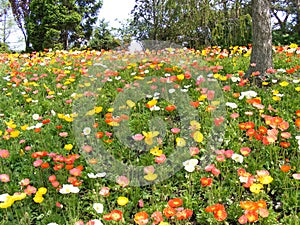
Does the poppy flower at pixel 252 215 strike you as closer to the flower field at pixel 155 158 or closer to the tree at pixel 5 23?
the flower field at pixel 155 158

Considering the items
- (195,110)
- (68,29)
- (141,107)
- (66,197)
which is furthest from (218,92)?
(68,29)

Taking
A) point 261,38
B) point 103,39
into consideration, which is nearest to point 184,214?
point 261,38

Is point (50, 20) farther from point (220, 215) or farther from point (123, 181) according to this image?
point (220, 215)

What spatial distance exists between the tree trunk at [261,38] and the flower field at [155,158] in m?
0.17

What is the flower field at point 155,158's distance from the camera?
1995 mm

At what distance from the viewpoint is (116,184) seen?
234 centimetres

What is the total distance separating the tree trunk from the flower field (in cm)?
17

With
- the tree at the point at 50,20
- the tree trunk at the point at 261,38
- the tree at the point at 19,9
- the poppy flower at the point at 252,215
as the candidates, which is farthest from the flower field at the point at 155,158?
the tree at the point at 19,9

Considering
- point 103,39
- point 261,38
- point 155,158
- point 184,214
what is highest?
point 103,39

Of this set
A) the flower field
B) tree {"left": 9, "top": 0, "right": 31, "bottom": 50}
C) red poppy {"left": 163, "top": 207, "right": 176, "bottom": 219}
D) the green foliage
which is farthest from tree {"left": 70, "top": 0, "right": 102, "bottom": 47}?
red poppy {"left": 163, "top": 207, "right": 176, "bottom": 219}

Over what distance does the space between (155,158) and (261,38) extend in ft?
7.12

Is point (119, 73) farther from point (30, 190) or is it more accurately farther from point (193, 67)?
point (30, 190)

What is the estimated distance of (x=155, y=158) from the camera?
2268 millimetres

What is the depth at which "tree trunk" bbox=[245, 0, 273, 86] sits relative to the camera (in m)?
3.62
